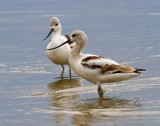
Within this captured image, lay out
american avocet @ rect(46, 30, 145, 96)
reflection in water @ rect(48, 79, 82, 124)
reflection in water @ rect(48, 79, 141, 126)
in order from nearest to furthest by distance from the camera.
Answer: reflection in water @ rect(48, 79, 141, 126)
reflection in water @ rect(48, 79, 82, 124)
american avocet @ rect(46, 30, 145, 96)

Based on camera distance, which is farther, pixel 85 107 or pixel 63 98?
pixel 63 98

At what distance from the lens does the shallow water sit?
11586 millimetres

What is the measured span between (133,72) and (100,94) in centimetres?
68

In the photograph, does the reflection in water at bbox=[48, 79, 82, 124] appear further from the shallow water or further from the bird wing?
the bird wing

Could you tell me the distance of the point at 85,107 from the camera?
484 inches

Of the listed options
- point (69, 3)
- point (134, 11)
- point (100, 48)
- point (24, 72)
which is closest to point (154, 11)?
point (134, 11)

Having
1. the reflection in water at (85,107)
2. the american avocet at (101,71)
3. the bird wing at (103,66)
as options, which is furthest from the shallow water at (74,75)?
the bird wing at (103,66)

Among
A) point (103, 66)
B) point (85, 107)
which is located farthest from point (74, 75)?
point (85, 107)

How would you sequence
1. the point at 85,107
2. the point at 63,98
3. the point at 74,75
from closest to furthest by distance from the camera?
the point at 85,107
the point at 63,98
the point at 74,75

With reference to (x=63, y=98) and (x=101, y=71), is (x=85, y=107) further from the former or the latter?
(x=101, y=71)

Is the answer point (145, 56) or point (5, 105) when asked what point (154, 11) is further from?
point (5, 105)

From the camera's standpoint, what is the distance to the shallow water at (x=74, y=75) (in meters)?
11.6

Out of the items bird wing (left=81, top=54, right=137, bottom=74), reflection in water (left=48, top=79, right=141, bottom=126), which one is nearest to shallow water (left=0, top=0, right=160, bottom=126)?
reflection in water (left=48, top=79, right=141, bottom=126)

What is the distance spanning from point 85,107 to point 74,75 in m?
3.66
